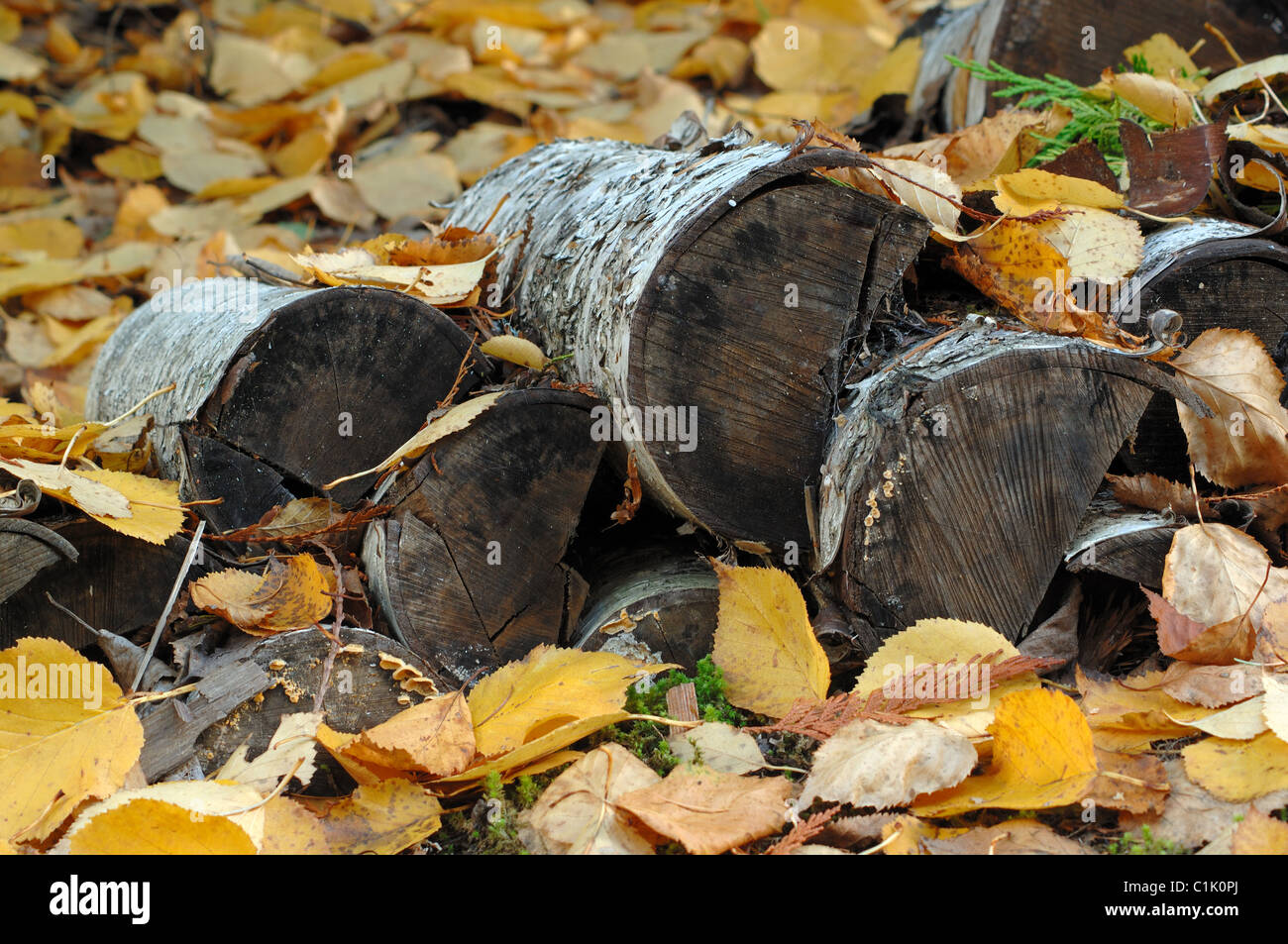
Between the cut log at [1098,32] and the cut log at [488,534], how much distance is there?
179cm

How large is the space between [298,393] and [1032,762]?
1.29 metres

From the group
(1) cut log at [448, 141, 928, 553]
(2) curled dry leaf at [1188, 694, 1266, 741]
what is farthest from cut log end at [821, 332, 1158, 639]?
(2) curled dry leaf at [1188, 694, 1266, 741]

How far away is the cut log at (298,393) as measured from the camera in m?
1.82

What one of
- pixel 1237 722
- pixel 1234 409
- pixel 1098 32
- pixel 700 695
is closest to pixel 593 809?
pixel 700 695

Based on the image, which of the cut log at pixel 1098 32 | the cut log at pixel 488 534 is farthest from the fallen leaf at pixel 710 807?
the cut log at pixel 1098 32

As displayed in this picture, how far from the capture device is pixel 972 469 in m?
1.67

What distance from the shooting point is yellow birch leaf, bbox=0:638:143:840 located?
1.44 metres

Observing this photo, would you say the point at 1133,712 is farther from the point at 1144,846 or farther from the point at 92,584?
the point at 92,584

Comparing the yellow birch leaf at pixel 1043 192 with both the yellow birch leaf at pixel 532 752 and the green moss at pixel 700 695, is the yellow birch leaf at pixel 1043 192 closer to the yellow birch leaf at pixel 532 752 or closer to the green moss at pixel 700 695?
the green moss at pixel 700 695

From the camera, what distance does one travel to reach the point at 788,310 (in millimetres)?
1758
